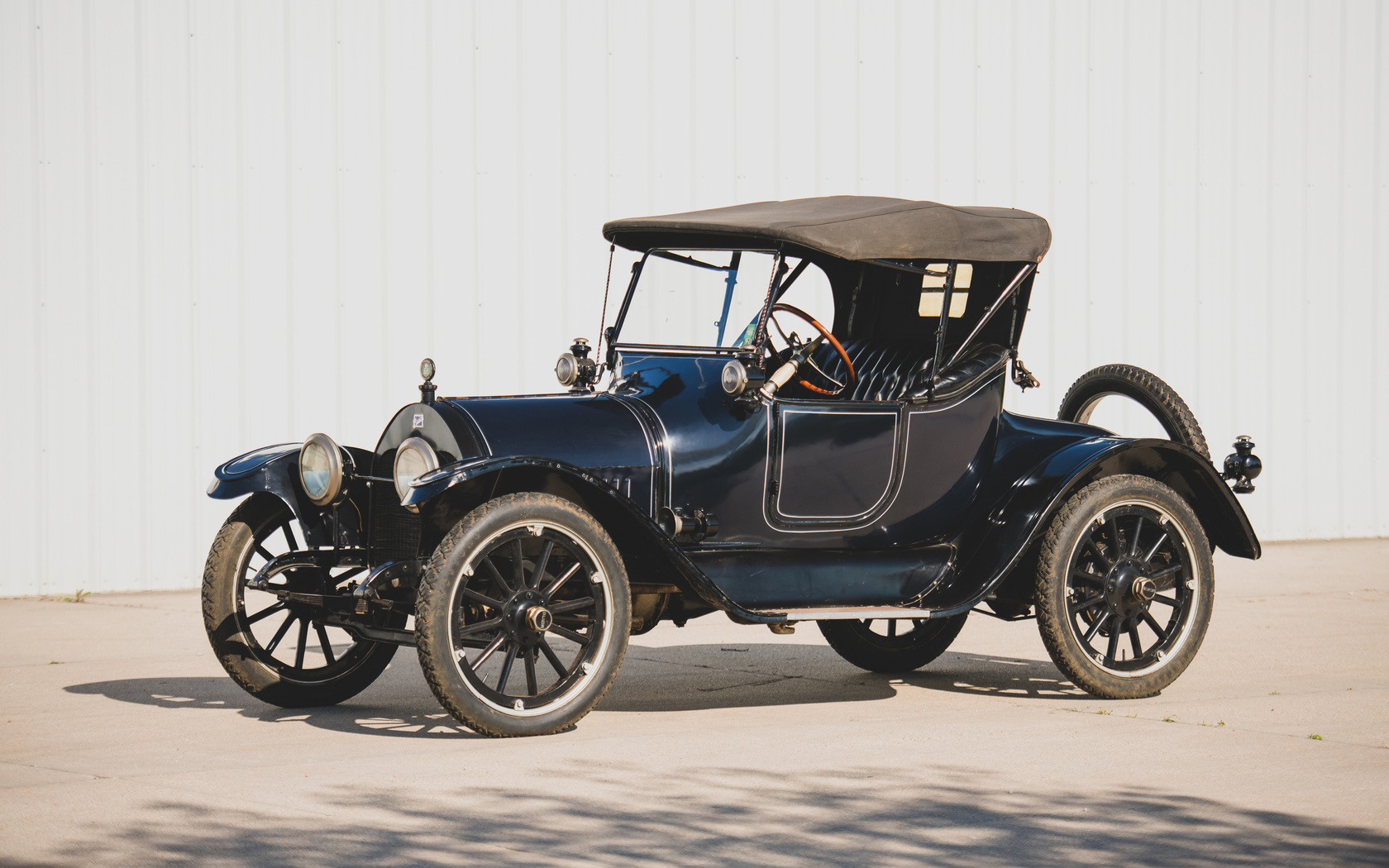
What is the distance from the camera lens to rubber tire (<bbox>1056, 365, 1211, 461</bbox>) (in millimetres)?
7176

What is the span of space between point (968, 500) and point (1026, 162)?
7.58 m

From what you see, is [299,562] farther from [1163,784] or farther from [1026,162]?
[1026,162]

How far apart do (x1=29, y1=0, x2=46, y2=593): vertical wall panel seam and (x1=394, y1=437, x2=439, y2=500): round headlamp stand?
543cm

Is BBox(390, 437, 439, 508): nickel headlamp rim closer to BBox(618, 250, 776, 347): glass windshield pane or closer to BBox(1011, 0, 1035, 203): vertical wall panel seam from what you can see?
BBox(618, 250, 776, 347): glass windshield pane

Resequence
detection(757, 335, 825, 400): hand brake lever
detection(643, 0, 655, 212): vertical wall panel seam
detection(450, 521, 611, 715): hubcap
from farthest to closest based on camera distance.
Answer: detection(643, 0, 655, 212): vertical wall panel seam, detection(757, 335, 825, 400): hand brake lever, detection(450, 521, 611, 715): hubcap

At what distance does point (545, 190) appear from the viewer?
11797 millimetres

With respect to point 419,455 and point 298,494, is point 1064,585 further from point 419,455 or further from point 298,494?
point 298,494

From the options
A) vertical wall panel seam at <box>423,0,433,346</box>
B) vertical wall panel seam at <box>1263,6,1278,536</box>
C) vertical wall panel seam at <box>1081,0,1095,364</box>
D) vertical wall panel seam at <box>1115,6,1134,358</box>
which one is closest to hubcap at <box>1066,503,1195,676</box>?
vertical wall panel seam at <box>423,0,433,346</box>

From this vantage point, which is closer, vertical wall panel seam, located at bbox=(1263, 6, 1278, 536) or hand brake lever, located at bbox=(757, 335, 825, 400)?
hand brake lever, located at bbox=(757, 335, 825, 400)

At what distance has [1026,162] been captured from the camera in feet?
45.1

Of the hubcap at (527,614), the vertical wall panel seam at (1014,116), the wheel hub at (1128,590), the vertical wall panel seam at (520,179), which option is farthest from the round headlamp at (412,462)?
the vertical wall panel seam at (1014,116)

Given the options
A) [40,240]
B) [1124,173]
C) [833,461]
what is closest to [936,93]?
[1124,173]

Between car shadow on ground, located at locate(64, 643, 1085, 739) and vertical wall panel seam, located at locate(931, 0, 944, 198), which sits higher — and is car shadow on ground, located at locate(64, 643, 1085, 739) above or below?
below

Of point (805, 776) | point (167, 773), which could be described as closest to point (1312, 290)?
point (805, 776)
